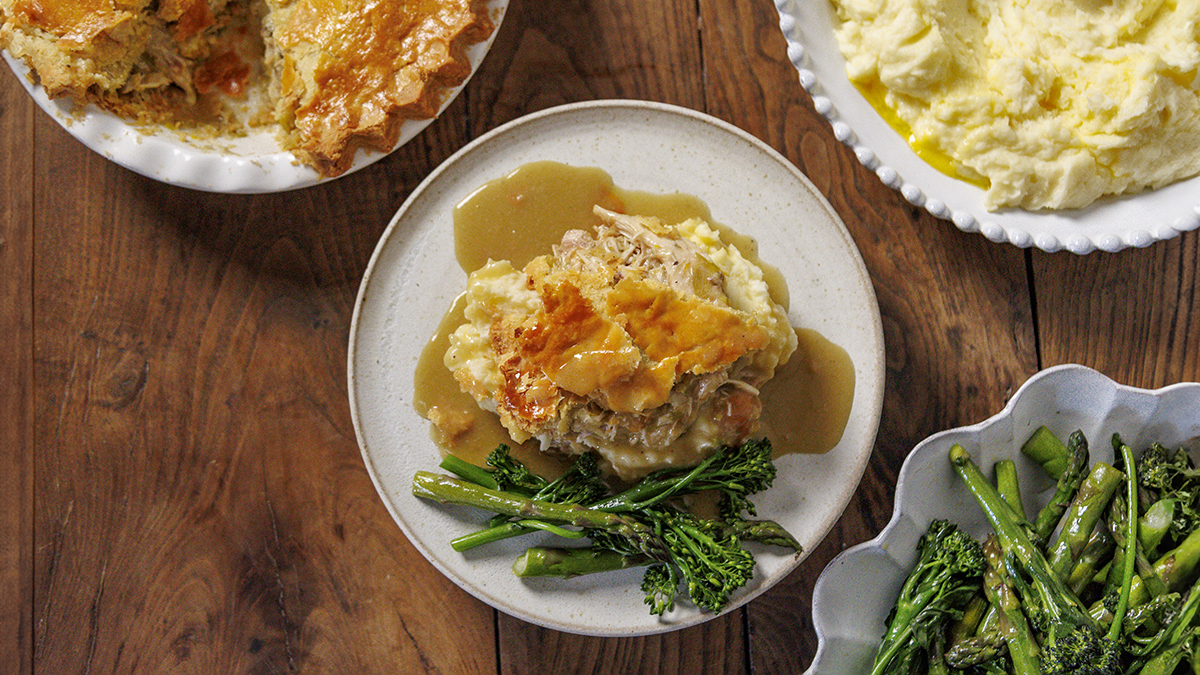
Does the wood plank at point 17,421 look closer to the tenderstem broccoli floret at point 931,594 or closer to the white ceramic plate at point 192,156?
the white ceramic plate at point 192,156

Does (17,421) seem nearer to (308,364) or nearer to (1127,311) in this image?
(308,364)

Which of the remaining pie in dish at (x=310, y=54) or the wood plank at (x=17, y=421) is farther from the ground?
the remaining pie in dish at (x=310, y=54)

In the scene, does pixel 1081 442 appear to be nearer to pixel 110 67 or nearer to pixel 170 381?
pixel 170 381

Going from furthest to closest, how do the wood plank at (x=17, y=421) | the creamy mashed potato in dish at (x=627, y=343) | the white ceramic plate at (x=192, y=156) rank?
the wood plank at (x=17, y=421) → the white ceramic plate at (x=192, y=156) → the creamy mashed potato in dish at (x=627, y=343)

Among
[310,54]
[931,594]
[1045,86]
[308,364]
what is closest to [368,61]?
[310,54]

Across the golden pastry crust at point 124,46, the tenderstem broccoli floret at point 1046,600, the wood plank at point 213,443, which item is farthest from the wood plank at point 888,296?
the golden pastry crust at point 124,46

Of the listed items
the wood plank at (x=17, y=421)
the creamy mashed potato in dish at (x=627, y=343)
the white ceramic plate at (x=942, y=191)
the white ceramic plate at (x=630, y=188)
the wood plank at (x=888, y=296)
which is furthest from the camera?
the wood plank at (x=17, y=421)

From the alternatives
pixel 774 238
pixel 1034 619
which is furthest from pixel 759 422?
pixel 1034 619
